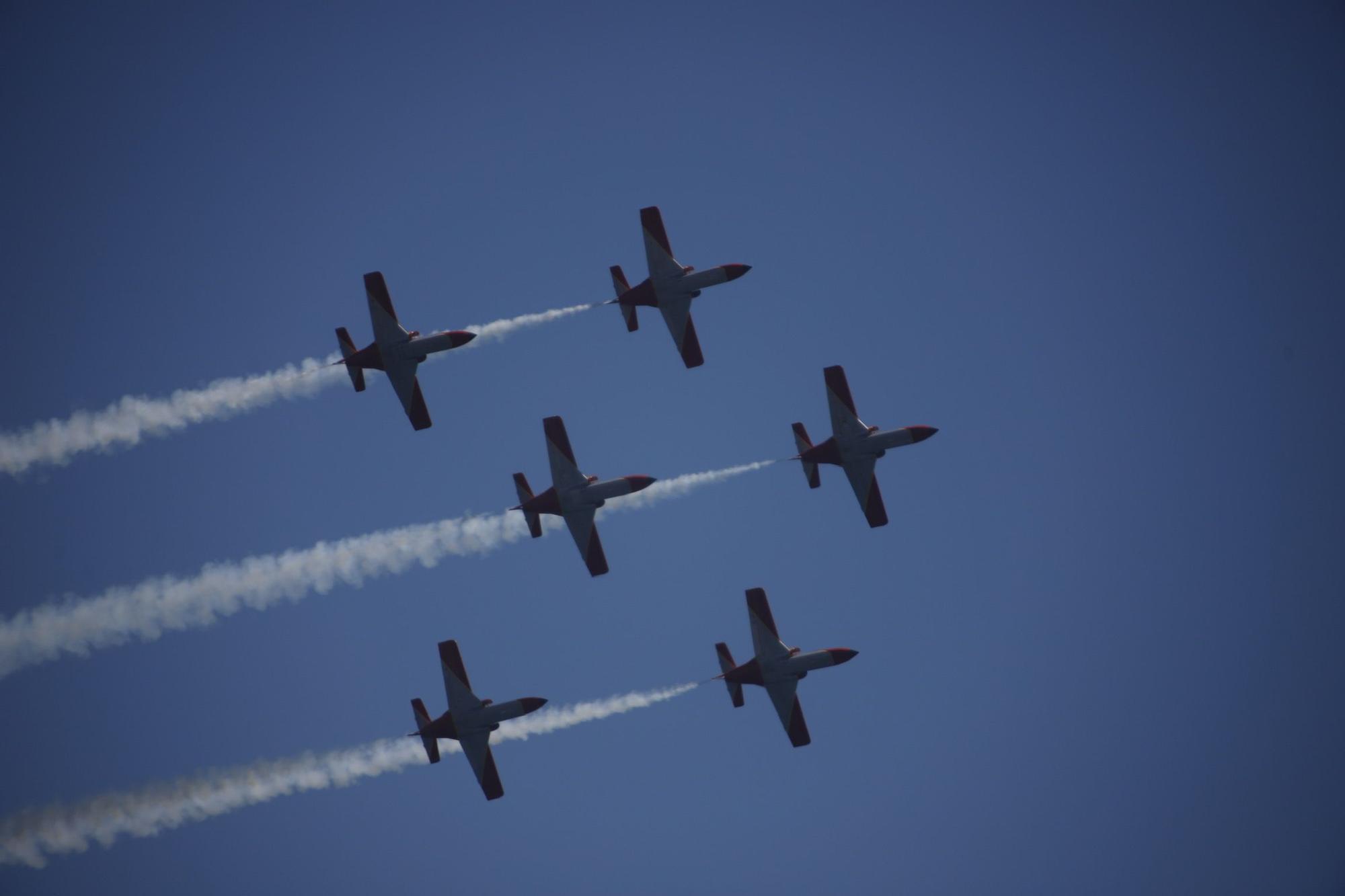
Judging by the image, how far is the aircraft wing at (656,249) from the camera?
2783 inches

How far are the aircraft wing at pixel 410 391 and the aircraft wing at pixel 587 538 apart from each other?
8.90m

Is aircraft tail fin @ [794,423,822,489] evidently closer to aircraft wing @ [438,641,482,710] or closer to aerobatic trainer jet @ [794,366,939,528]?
aerobatic trainer jet @ [794,366,939,528]

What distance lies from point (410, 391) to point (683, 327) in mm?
15013

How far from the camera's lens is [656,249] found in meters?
70.8

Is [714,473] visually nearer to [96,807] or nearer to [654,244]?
[654,244]

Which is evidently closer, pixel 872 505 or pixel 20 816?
pixel 20 816

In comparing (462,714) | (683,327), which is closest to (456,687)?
(462,714)

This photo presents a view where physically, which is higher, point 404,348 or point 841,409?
point 404,348

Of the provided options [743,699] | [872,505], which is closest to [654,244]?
[872,505]

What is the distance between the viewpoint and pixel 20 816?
6656cm

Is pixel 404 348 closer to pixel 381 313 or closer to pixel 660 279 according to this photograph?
pixel 381 313

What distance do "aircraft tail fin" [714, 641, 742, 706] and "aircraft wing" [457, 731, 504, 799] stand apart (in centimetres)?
1300

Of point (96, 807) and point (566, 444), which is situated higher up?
point (566, 444)

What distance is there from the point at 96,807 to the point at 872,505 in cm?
4344
